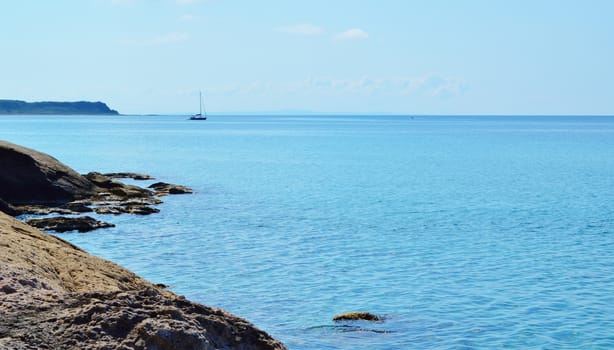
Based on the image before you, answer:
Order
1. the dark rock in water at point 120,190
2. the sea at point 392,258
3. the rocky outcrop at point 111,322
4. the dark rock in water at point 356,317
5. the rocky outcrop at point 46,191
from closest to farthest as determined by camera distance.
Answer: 1. the rocky outcrop at point 111,322
2. the sea at point 392,258
3. the dark rock in water at point 356,317
4. the rocky outcrop at point 46,191
5. the dark rock in water at point 120,190

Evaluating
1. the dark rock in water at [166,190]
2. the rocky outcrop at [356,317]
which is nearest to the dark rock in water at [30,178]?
the dark rock in water at [166,190]

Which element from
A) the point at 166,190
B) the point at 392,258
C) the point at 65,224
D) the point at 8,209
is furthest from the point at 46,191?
the point at 392,258

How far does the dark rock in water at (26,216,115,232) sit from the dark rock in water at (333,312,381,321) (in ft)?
55.6

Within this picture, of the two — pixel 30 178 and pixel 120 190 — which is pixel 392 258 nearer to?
pixel 30 178

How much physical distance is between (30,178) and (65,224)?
832cm

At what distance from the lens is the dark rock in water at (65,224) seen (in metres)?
32.9

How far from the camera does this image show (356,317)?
19.2 metres

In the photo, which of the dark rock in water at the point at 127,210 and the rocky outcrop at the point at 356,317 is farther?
the dark rock in water at the point at 127,210

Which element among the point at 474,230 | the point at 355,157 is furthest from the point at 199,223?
the point at 355,157

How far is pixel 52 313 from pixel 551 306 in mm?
15994

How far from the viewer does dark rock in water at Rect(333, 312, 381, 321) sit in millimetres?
19166

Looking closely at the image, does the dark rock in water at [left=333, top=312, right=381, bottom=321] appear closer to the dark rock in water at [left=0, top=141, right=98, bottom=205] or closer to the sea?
the sea

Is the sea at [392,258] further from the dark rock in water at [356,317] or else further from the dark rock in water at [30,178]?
the dark rock in water at [30,178]

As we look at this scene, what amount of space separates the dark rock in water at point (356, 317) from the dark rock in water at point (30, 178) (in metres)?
24.4
